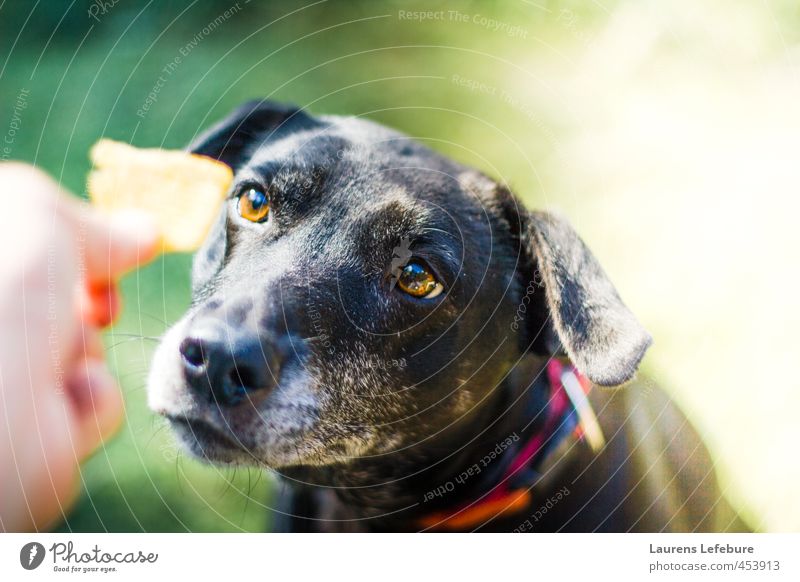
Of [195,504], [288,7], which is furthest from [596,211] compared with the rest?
[195,504]

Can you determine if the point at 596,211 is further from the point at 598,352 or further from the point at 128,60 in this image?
the point at 128,60

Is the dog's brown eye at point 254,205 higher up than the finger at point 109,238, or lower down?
higher up

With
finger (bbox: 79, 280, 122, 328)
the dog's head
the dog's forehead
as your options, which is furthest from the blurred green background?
the dog's head

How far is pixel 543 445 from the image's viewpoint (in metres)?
2.49

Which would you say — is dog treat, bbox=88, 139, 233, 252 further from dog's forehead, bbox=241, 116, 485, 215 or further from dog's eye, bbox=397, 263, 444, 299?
dog's eye, bbox=397, 263, 444, 299

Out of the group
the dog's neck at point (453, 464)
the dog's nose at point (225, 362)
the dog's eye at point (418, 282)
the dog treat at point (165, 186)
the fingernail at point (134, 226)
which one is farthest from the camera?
the fingernail at point (134, 226)

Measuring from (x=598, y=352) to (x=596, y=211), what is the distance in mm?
805

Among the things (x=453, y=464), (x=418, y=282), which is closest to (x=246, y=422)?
(x=418, y=282)

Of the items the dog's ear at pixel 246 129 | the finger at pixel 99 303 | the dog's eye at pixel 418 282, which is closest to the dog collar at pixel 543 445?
the dog's eye at pixel 418 282

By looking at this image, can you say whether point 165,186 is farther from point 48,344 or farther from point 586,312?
point 586,312

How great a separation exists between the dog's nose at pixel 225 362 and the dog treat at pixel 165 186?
30.4 inches

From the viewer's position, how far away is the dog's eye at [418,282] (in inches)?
88.0

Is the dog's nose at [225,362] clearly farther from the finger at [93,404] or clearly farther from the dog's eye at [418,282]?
the finger at [93,404]
